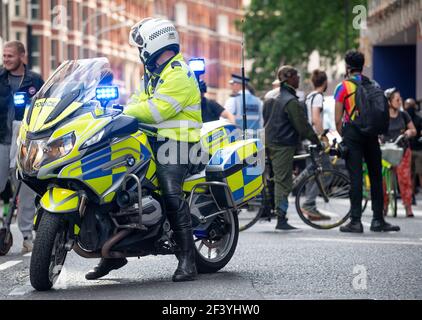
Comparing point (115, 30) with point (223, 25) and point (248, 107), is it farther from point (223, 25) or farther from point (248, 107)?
point (248, 107)

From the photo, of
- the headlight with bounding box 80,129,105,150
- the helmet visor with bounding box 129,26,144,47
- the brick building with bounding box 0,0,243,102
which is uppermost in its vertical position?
the brick building with bounding box 0,0,243,102

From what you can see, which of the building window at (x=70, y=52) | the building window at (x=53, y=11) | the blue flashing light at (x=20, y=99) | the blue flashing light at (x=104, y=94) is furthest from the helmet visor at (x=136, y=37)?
the building window at (x=70, y=52)

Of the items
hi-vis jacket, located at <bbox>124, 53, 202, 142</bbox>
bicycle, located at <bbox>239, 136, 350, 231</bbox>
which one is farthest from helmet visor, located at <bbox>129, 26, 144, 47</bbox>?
bicycle, located at <bbox>239, 136, 350, 231</bbox>

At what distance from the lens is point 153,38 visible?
9320 mm

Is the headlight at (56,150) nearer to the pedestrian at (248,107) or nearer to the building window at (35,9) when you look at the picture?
the pedestrian at (248,107)

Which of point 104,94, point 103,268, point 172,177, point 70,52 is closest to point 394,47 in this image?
point 104,94

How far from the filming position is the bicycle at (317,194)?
15.3 meters

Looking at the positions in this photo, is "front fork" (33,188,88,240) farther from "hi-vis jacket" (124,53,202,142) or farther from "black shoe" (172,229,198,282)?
"black shoe" (172,229,198,282)

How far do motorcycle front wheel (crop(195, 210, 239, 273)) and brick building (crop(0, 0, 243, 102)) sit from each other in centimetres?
3606

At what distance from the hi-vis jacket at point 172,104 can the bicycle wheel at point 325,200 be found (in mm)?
5947

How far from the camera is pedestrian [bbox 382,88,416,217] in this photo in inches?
714

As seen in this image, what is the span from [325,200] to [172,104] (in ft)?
21.8

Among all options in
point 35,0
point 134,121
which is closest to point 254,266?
point 134,121
